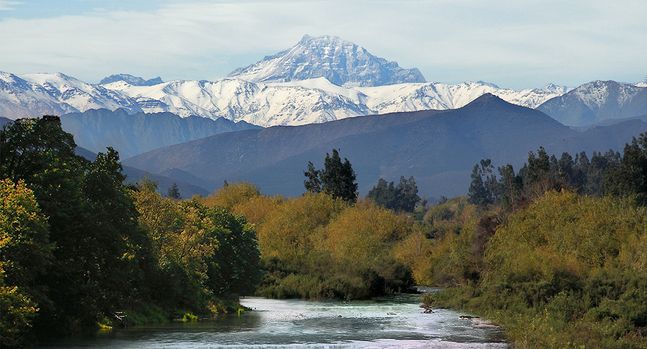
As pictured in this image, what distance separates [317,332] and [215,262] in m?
23.9

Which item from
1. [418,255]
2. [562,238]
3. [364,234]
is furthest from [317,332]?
[418,255]

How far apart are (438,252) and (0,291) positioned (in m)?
99.2

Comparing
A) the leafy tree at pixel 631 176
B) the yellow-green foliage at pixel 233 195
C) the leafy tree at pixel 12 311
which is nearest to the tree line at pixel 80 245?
the leafy tree at pixel 12 311

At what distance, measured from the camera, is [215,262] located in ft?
311

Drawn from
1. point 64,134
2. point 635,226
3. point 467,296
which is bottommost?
point 467,296

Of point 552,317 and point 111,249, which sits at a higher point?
point 111,249

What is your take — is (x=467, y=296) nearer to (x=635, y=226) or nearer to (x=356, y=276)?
(x=635, y=226)

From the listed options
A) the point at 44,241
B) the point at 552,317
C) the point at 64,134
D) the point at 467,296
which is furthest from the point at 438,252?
the point at 44,241

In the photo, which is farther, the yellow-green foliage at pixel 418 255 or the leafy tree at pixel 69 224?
the yellow-green foliage at pixel 418 255

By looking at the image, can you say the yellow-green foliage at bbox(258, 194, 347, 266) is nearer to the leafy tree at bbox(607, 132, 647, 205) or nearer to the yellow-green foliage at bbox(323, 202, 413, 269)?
the yellow-green foliage at bbox(323, 202, 413, 269)

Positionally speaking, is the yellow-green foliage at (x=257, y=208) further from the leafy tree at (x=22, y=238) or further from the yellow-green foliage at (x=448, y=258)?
the leafy tree at (x=22, y=238)

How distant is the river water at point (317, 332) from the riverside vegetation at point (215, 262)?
247 centimetres

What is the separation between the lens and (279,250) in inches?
5758

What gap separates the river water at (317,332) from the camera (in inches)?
2516
